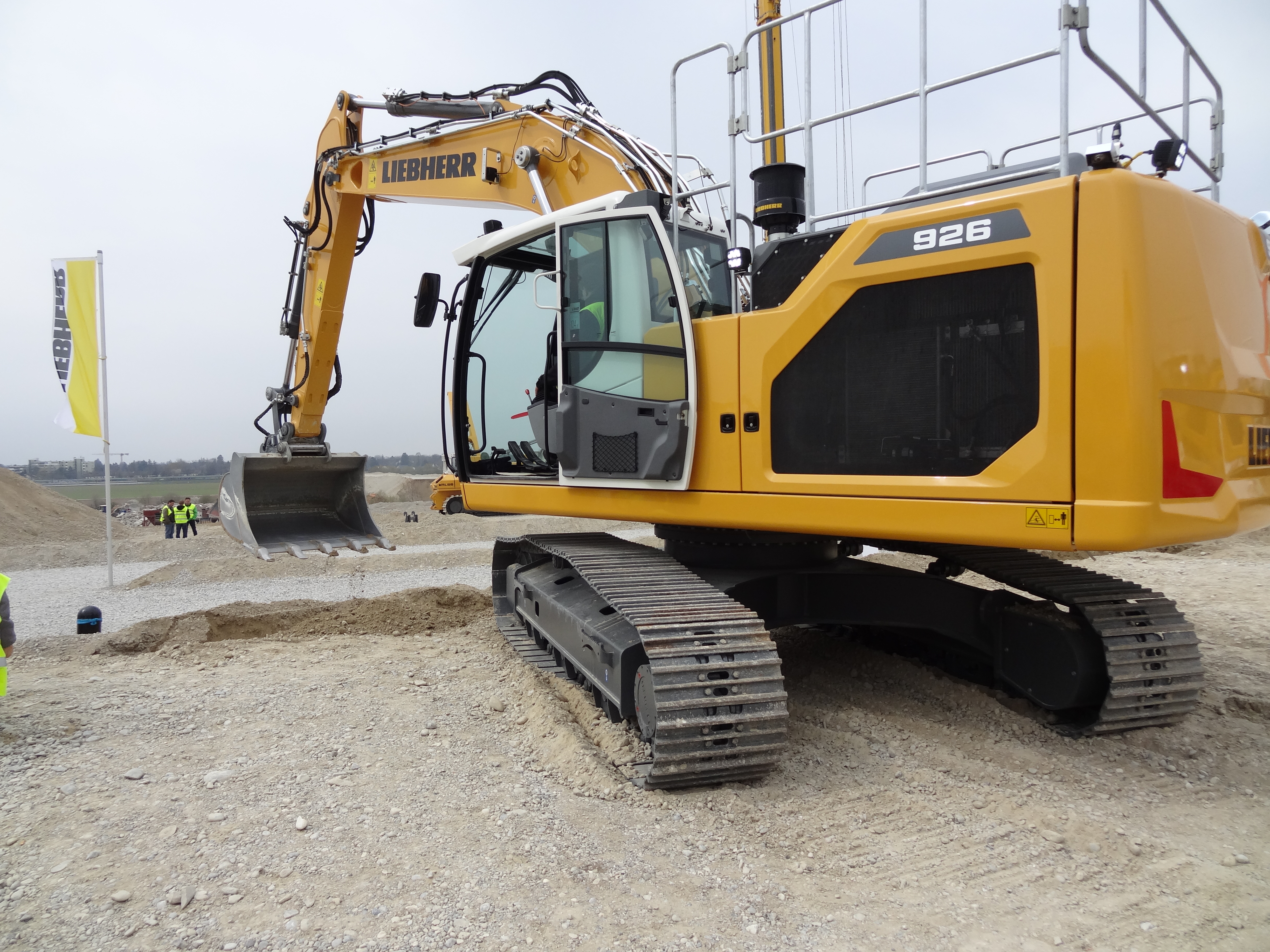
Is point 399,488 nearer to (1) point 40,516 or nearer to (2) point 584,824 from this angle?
(1) point 40,516

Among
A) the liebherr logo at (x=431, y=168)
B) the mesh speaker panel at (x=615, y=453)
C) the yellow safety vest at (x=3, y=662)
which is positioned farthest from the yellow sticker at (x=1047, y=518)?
the liebherr logo at (x=431, y=168)

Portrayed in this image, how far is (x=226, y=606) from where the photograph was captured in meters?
8.23

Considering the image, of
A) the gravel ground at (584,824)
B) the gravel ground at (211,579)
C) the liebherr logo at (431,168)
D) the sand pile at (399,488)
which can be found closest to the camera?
the gravel ground at (584,824)

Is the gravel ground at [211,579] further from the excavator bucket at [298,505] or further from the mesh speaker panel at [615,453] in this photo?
the mesh speaker panel at [615,453]

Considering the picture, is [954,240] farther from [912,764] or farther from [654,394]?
[912,764]

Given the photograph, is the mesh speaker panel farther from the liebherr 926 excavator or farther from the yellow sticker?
the yellow sticker

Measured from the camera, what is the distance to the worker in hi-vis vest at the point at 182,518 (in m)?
19.2

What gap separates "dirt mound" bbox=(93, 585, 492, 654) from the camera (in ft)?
22.9

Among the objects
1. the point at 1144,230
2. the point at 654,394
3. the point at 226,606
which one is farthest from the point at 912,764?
the point at 226,606

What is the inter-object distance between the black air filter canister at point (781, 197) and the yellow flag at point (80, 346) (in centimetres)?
968

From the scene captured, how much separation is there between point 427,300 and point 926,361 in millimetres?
3331

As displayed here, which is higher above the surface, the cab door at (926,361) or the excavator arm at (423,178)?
the excavator arm at (423,178)

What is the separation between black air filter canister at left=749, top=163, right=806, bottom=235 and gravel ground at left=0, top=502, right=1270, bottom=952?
8.00 feet

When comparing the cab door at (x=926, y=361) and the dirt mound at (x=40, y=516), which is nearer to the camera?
the cab door at (x=926, y=361)
